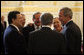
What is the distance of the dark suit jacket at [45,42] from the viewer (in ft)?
11.5

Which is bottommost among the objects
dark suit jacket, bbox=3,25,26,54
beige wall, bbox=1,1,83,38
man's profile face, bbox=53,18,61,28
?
dark suit jacket, bbox=3,25,26,54

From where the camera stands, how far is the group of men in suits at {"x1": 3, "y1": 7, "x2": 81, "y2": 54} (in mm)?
3518

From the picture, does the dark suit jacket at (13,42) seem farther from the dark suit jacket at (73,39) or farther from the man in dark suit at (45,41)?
the dark suit jacket at (73,39)

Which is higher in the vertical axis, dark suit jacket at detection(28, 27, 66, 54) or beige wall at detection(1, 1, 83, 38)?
beige wall at detection(1, 1, 83, 38)

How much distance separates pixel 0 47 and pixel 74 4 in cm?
717

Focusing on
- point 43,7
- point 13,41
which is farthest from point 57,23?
point 43,7

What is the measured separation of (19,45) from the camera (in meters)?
3.78

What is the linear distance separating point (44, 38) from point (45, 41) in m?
0.05

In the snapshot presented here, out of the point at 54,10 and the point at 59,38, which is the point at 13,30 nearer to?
the point at 59,38

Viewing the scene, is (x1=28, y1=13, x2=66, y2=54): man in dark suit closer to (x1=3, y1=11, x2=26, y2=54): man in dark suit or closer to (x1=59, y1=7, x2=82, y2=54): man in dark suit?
(x1=3, y1=11, x2=26, y2=54): man in dark suit

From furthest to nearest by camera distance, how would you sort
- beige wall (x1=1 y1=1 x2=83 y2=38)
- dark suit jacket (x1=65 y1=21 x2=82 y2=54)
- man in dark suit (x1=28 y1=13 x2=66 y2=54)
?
beige wall (x1=1 y1=1 x2=83 y2=38) → dark suit jacket (x1=65 y1=21 x2=82 y2=54) → man in dark suit (x1=28 y1=13 x2=66 y2=54)

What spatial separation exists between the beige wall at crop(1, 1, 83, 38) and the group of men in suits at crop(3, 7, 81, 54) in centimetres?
829

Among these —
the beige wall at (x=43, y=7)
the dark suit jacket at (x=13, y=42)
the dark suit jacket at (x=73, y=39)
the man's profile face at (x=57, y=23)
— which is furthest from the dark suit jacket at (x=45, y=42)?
the beige wall at (x=43, y=7)

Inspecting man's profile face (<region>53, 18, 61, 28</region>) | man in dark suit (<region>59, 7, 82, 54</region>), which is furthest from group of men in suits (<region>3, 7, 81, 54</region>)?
man's profile face (<region>53, 18, 61, 28</region>)
